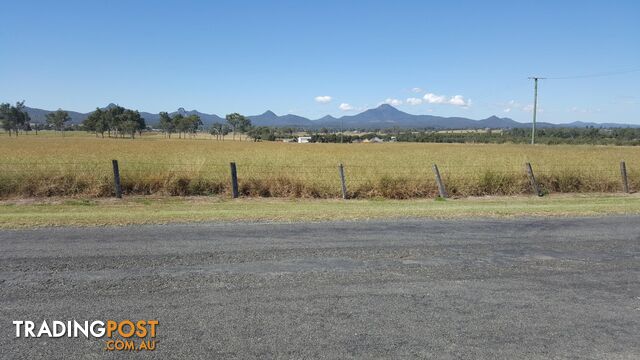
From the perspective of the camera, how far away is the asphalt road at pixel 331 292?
398 centimetres

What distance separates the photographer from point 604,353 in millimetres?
3906

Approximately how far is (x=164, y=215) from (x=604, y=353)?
883cm

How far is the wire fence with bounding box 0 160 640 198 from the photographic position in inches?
597

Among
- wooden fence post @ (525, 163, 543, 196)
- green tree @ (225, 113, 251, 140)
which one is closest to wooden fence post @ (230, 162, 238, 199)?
wooden fence post @ (525, 163, 543, 196)

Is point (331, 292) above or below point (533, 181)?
above

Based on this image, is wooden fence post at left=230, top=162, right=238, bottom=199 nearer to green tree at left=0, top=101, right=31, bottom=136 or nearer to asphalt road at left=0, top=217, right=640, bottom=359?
asphalt road at left=0, top=217, right=640, bottom=359

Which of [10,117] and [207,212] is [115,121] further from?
[207,212]

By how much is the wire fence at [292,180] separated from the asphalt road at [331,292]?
24.8 ft

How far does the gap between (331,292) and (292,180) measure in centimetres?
1125

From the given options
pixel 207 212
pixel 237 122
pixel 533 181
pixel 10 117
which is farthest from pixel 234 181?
pixel 237 122

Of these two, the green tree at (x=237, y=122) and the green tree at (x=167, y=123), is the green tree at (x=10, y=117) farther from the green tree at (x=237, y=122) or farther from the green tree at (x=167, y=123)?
the green tree at (x=237, y=122)

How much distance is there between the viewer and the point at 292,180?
16.4 m

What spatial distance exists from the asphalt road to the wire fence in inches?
298

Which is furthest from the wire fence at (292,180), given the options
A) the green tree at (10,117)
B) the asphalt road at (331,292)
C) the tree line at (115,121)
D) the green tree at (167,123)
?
the green tree at (167,123)
